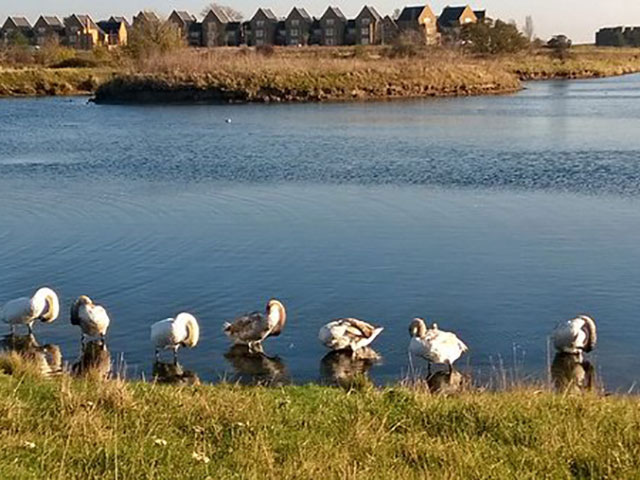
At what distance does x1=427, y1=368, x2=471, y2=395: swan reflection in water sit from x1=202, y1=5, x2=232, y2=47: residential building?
475ft

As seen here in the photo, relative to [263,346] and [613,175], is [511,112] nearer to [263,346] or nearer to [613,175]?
[613,175]

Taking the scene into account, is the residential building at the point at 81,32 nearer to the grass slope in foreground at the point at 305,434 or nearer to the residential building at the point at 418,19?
the residential building at the point at 418,19

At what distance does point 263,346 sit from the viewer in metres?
12.9

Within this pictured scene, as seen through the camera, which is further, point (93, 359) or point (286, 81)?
point (286, 81)

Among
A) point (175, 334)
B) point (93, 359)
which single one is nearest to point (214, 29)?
point (93, 359)

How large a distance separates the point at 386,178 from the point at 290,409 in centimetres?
2026

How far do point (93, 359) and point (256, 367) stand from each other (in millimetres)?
2133

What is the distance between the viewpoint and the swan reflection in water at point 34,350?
11.9 metres

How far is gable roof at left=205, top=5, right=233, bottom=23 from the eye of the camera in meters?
157

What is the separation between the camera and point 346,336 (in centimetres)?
1216

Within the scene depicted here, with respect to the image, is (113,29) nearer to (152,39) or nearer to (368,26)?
(368,26)

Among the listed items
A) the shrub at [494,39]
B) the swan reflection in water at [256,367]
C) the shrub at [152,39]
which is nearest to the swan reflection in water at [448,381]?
the swan reflection in water at [256,367]

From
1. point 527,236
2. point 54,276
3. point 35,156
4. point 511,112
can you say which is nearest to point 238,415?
point 54,276

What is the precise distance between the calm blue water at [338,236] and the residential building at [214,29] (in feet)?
383
